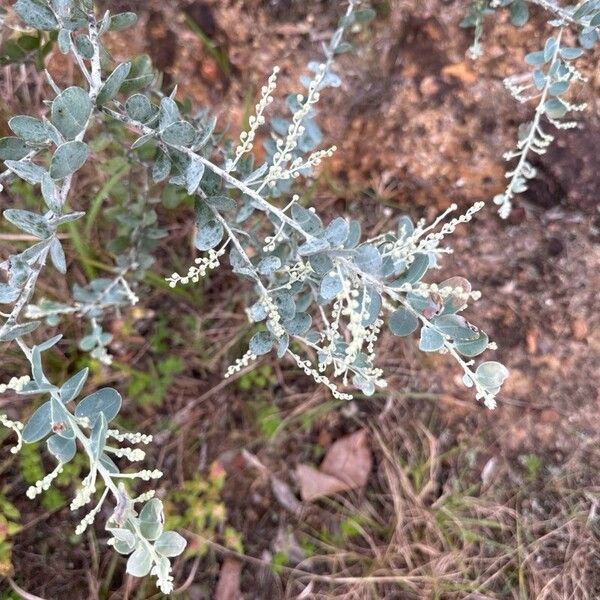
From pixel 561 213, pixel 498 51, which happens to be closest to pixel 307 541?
pixel 561 213

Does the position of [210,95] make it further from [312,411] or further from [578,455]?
[578,455]

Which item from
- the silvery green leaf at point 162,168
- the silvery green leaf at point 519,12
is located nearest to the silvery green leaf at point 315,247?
the silvery green leaf at point 162,168

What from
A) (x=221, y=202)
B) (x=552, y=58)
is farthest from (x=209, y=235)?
(x=552, y=58)

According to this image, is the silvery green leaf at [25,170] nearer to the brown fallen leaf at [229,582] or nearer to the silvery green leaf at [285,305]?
the silvery green leaf at [285,305]

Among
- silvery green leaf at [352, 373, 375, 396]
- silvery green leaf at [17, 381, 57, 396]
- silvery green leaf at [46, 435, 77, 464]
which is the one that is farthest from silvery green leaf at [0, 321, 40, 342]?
silvery green leaf at [352, 373, 375, 396]

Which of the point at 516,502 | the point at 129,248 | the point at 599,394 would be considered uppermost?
the point at 129,248

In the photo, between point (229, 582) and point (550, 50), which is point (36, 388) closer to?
point (229, 582)

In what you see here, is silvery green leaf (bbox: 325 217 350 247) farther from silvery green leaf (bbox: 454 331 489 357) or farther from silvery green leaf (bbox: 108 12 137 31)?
silvery green leaf (bbox: 108 12 137 31)
